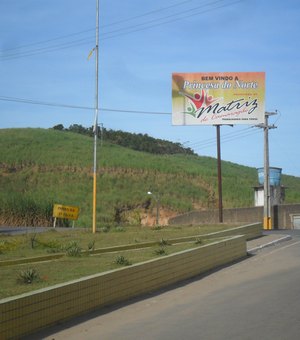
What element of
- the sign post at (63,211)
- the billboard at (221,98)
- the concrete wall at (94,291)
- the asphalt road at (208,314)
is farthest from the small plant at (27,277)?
the sign post at (63,211)

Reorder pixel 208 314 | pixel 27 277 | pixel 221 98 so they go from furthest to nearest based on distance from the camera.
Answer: pixel 221 98
pixel 27 277
pixel 208 314

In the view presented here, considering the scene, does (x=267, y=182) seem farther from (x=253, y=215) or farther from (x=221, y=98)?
(x=221, y=98)

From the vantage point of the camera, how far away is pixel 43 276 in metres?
10.9

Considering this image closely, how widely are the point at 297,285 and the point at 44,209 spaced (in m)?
40.1

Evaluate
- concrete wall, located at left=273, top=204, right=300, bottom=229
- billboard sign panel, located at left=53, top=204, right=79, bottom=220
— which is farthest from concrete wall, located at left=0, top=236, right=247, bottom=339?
concrete wall, located at left=273, top=204, right=300, bottom=229

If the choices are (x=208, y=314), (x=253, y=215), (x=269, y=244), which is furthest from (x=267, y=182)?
(x=208, y=314)

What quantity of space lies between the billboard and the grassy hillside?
1987 centimetres

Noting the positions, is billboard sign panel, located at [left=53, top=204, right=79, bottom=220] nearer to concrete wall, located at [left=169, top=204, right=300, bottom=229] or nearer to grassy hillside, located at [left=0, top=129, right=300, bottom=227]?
grassy hillside, located at [left=0, top=129, right=300, bottom=227]

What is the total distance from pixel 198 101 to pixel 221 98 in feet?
4.65

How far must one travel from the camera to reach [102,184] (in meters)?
76.3

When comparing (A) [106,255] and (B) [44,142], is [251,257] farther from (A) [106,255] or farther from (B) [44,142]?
(B) [44,142]

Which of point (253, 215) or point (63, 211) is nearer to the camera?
point (63, 211)

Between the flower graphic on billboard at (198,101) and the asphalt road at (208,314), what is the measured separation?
70.2ft

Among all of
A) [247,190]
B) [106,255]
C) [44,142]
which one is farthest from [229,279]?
[44,142]
